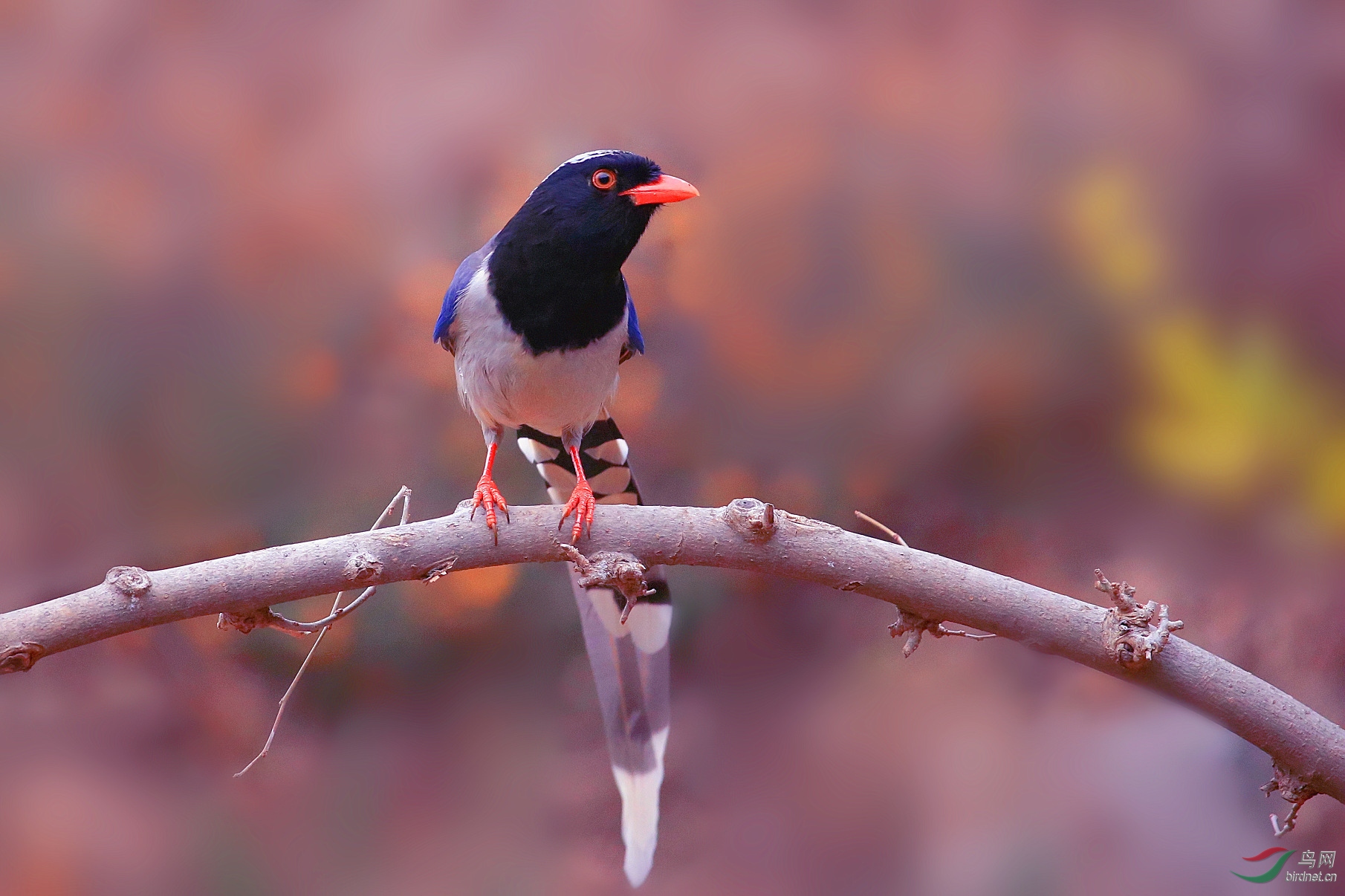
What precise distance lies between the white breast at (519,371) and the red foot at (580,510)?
198 millimetres

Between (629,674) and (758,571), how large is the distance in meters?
0.61

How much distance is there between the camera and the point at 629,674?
7.12 ft

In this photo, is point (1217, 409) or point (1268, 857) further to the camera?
point (1217, 409)

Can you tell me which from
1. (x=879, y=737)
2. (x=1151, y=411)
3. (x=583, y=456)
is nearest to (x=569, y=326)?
(x=583, y=456)

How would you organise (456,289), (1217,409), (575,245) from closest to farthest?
(575,245), (456,289), (1217,409)

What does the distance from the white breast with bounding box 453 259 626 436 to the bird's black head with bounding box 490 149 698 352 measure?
27mm

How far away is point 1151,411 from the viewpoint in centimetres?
233

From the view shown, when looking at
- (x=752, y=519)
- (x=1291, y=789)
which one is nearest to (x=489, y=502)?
(x=752, y=519)

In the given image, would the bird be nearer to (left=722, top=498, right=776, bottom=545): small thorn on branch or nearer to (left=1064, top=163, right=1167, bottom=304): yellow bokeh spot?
(left=722, top=498, right=776, bottom=545): small thorn on branch

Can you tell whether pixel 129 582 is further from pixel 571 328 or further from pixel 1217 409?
pixel 1217 409

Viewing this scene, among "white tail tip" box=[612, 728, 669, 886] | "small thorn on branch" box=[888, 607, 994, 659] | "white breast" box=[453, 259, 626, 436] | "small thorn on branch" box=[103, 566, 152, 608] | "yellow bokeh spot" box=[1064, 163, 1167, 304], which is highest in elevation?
"yellow bokeh spot" box=[1064, 163, 1167, 304]

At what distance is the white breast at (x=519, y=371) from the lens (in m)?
1.92

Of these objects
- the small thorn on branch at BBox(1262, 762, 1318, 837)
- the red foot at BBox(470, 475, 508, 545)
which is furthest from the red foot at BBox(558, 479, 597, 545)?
the small thorn on branch at BBox(1262, 762, 1318, 837)

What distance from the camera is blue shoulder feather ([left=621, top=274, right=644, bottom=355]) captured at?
204 centimetres
